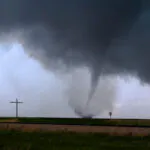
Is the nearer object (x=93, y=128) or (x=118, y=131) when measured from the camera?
(x=118, y=131)

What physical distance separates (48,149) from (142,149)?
8.25 meters

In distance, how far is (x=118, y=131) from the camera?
45.1 m

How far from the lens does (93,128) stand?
49.3 meters

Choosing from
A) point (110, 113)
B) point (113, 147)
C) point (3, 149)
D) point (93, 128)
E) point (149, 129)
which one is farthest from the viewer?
point (110, 113)

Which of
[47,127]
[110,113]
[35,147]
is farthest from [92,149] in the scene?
[110,113]

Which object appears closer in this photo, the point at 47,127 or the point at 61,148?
the point at 61,148

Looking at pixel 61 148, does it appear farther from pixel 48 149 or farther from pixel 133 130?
pixel 133 130

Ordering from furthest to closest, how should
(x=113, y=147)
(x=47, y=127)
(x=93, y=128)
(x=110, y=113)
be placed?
(x=110, y=113)
(x=47, y=127)
(x=93, y=128)
(x=113, y=147)

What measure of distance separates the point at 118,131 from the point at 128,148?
57.5 feet

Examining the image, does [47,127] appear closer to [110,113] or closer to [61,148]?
[61,148]

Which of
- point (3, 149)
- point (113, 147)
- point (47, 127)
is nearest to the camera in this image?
point (3, 149)

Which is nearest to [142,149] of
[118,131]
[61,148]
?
[61,148]

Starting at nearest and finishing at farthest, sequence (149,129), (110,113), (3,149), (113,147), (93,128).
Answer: (3,149), (113,147), (149,129), (93,128), (110,113)

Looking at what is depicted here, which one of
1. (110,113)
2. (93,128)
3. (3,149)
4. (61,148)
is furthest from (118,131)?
(110,113)
